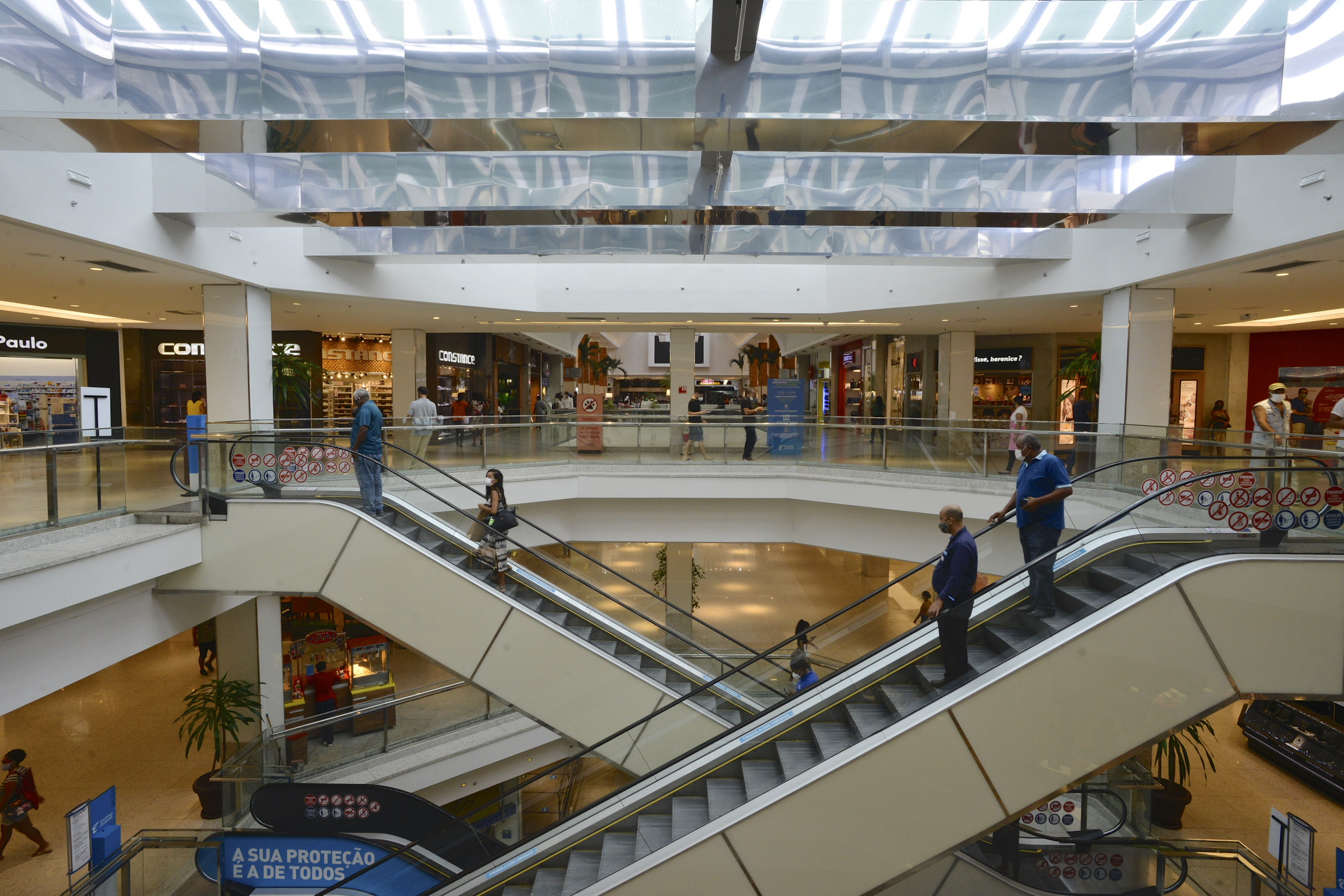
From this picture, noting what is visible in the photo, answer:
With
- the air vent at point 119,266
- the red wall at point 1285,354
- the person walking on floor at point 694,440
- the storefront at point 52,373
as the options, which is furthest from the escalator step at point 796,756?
the red wall at point 1285,354

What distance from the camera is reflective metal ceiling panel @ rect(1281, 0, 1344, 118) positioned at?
6.42m

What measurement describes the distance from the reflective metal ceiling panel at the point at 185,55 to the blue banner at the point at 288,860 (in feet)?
23.7

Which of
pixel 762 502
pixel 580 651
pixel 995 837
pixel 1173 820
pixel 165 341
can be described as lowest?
pixel 1173 820

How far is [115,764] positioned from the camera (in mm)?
12609

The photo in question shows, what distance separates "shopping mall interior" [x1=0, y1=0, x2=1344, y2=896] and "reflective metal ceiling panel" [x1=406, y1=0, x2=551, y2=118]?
0.04 meters

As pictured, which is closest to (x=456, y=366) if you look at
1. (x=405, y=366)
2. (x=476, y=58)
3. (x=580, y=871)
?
(x=405, y=366)

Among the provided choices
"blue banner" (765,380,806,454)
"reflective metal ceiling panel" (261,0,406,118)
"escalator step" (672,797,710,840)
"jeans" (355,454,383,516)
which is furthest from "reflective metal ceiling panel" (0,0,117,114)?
"blue banner" (765,380,806,454)

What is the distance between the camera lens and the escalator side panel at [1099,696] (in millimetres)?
5926

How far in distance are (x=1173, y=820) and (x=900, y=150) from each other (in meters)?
11.0

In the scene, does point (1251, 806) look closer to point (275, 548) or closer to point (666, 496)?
point (666, 496)

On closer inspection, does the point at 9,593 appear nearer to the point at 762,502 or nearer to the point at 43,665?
the point at 43,665

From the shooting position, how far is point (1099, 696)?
19.5 ft

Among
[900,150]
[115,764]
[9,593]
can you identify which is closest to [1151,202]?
[900,150]

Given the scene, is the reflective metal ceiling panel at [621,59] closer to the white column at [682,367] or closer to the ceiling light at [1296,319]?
the white column at [682,367]
